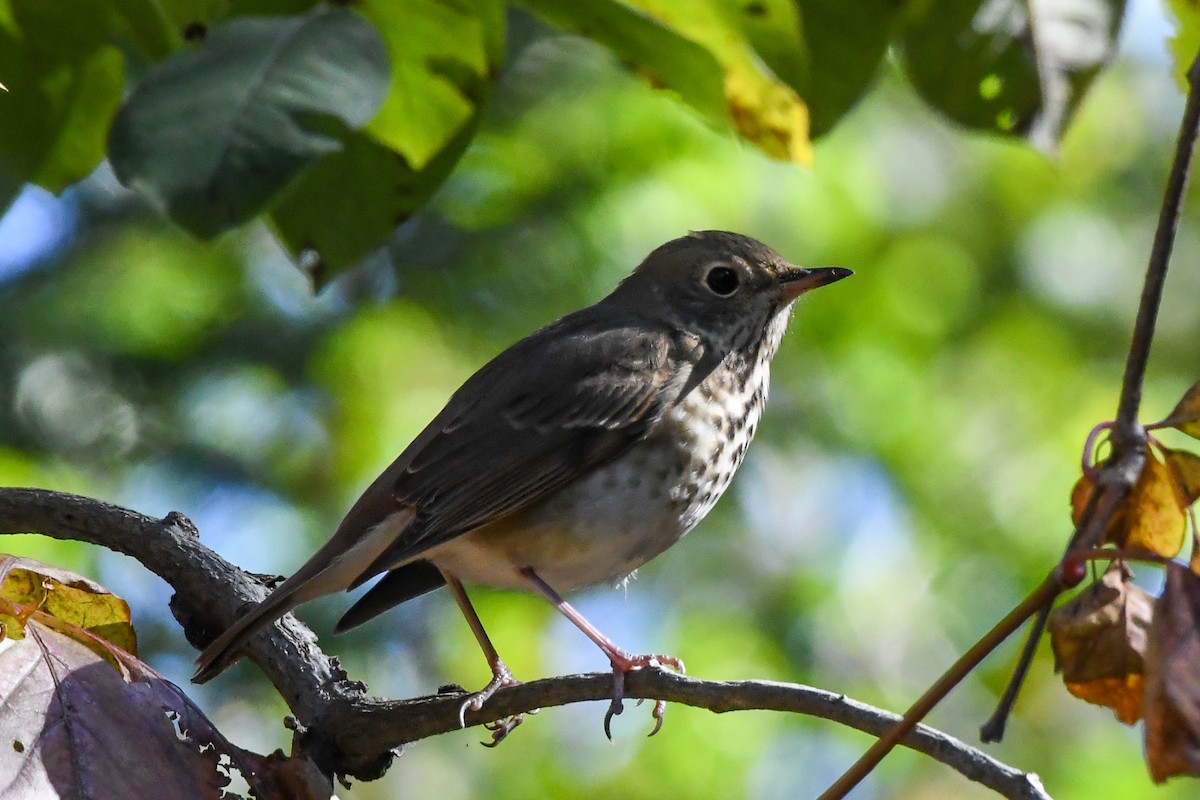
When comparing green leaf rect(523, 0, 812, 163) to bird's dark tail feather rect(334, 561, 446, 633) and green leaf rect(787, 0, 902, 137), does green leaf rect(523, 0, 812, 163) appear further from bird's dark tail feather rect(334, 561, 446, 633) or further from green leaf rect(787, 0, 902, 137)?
bird's dark tail feather rect(334, 561, 446, 633)

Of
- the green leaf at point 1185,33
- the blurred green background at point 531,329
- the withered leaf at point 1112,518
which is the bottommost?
the blurred green background at point 531,329

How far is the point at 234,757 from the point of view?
8.13ft

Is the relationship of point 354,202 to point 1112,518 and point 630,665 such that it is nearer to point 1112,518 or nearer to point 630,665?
point 630,665

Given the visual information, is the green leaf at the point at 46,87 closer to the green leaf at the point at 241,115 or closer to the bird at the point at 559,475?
the green leaf at the point at 241,115

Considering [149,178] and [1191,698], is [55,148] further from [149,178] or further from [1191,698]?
[1191,698]

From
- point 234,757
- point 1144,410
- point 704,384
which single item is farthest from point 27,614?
point 1144,410

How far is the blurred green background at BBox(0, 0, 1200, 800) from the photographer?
21.9 feet

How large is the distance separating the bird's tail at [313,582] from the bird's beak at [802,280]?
1487 mm

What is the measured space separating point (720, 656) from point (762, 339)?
260cm

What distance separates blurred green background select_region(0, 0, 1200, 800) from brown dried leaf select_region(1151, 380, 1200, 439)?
16.1 feet

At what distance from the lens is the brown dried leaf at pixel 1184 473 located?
6.11 feet

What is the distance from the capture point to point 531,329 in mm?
6887

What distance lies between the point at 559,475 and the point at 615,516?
0.72ft

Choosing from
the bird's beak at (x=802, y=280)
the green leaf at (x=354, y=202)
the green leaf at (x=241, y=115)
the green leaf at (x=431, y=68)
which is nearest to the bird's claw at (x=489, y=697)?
the green leaf at (x=354, y=202)
